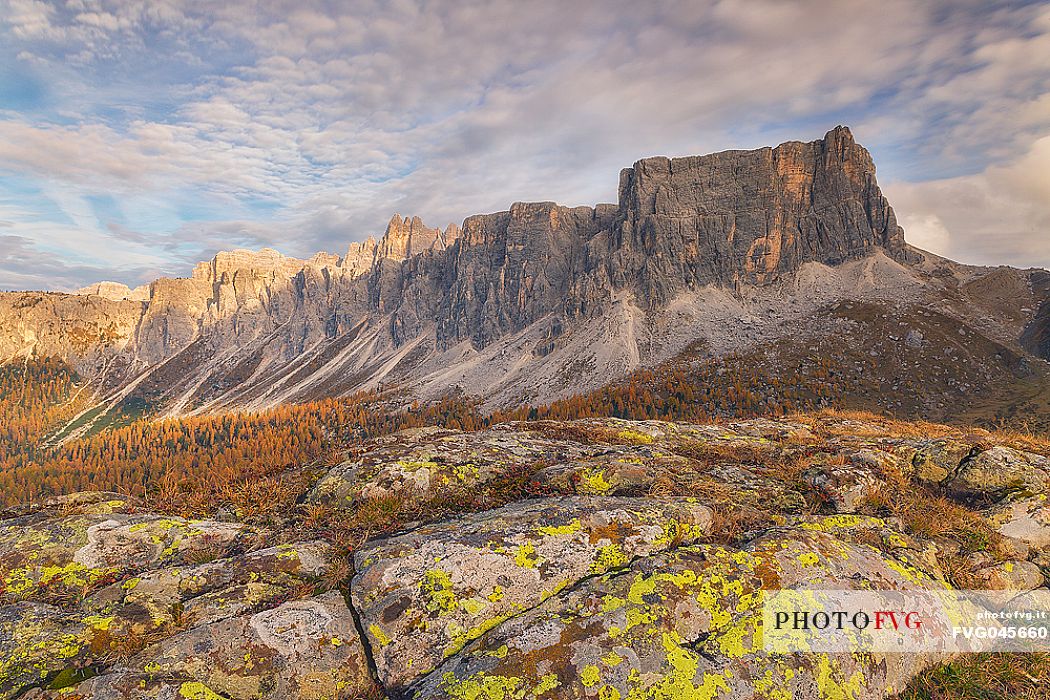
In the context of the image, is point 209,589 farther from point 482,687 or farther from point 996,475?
point 996,475

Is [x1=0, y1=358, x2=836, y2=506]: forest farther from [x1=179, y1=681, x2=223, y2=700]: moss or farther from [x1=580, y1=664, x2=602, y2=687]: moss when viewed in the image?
[x1=580, y1=664, x2=602, y2=687]: moss

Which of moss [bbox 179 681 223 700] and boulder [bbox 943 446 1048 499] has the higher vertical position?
boulder [bbox 943 446 1048 499]

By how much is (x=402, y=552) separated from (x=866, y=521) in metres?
9.27

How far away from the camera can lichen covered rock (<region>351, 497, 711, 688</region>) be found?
6203mm

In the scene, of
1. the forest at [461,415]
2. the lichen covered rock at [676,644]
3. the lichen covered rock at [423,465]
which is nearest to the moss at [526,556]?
the lichen covered rock at [676,644]

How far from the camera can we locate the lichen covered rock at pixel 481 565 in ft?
20.4

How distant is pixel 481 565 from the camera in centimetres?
700

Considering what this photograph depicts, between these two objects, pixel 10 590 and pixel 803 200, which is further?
pixel 803 200

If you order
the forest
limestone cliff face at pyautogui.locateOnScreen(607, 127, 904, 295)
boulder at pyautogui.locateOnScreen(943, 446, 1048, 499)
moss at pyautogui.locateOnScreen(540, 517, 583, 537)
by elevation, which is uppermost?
limestone cliff face at pyautogui.locateOnScreen(607, 127, 904, 295)

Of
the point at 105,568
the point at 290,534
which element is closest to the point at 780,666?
the point at 290,534

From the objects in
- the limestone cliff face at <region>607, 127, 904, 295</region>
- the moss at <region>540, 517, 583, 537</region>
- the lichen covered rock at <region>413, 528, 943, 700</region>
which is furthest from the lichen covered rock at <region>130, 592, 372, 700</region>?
the limestone cliff face at <region>607, 127, 904, 295</region>

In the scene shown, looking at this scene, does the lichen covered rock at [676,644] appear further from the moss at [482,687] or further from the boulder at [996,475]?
the boulder at [996,475]

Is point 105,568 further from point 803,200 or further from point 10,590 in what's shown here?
point 803,200

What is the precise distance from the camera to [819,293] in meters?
161
